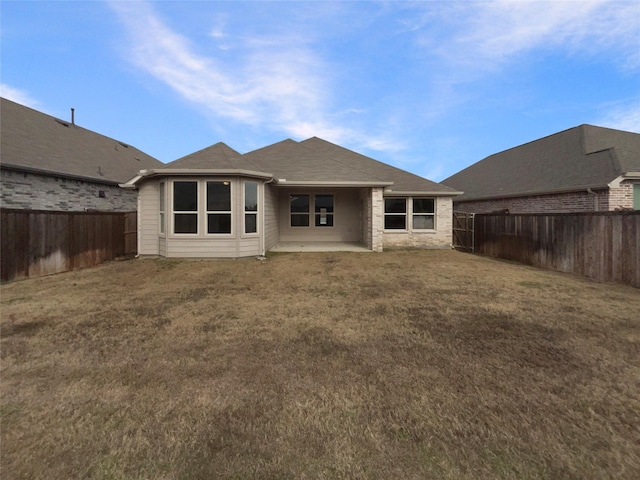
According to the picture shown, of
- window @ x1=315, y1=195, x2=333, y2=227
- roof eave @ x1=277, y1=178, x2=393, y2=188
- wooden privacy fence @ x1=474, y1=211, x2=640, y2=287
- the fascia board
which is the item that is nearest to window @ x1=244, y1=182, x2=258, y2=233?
roof eave @ x1=277, y1=178, x2=393, y2=188

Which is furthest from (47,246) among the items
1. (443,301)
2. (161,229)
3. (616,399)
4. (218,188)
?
(616,399)

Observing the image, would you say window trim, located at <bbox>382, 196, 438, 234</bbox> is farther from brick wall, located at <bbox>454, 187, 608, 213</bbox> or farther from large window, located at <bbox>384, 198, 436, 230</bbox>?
brick wall, located at <bbox>454, 187, 608, 213</bbox>

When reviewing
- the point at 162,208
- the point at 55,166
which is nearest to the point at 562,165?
the point at 162,208

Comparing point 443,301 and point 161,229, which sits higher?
point 161,229

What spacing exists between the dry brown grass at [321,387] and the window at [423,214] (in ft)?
28.3

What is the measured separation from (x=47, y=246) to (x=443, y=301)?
10.7m

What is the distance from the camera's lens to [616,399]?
8.87 feet

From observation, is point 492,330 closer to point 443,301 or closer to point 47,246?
point 443,301

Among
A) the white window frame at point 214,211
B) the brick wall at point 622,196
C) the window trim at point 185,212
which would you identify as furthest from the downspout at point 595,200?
the window trim at point 185,212

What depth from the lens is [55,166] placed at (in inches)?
476

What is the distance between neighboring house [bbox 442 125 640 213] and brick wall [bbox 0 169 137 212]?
20539mm

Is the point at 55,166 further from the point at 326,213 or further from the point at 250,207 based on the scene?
the point at 326,213

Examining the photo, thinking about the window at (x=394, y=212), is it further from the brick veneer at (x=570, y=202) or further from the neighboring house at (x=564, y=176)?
the brick veneer at (x=570, y=202)

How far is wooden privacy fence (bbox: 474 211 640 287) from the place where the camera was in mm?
7289
